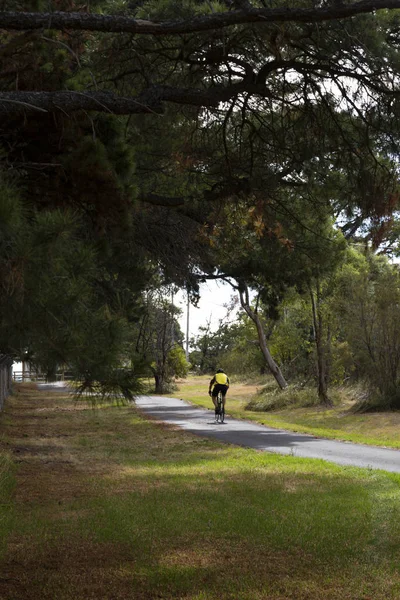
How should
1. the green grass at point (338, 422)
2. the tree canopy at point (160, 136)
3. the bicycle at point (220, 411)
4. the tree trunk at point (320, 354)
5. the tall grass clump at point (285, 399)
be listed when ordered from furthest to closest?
the tall grass clump at point (285, 399) → the tree trunk at point (320, 354) → the bicycle at point (220, 411) → the green grass at point (338, 422) → the tree canopy at point (160, 136)

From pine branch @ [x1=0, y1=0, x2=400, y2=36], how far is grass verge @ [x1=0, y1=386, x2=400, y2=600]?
15.0 ft

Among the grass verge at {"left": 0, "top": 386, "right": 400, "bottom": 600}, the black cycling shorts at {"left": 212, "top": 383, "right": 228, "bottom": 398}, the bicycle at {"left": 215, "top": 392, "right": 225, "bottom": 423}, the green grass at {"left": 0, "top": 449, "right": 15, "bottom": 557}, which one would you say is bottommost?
the grass verge at {"left": 0, "top": 386, "right": 400, "bottom": 600}

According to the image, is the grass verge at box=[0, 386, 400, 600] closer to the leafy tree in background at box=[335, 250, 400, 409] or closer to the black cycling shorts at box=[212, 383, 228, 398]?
the black cycling shorts at box=[212, 383, 228, 398]

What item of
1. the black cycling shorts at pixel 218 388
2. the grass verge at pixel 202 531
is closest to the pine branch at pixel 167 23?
the grass verge at pixel 202 531

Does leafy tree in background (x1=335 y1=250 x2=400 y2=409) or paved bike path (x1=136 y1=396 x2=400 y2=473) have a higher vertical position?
leafy tree in background (x1=335 y1=250 x2=400 y2=409)

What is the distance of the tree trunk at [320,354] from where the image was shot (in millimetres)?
30016

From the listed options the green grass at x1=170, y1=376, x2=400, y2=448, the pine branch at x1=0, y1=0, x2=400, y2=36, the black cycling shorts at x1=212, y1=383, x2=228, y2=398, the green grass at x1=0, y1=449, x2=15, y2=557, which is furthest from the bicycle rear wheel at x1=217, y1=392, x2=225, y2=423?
the pine branch at x1=0, y1=0, x2=400, y2=36

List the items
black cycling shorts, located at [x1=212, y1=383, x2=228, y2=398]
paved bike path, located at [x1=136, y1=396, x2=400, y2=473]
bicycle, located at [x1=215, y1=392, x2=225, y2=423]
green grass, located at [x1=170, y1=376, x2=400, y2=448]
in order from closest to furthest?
paved bike path, located at [x1=136, y1=396, x2=400, y2=473], green grass, located at [x1=170, y1=376, x2=400, y2=448], black cycling shorts, located at [x1=212, y1=383, x2=228, y2=398], bicycle, located at [x1=215, y1=392, x2=225, y2=423]

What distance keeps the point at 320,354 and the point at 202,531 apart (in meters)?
23.4

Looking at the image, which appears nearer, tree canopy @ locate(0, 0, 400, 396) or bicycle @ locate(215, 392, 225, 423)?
tree canopy @ locate(0, 0, 400, 396)

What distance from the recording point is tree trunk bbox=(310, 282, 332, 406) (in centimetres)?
3002

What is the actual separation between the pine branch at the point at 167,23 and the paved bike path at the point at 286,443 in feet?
25.9

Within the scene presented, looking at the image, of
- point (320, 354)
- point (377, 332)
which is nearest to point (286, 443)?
point (377, 332)

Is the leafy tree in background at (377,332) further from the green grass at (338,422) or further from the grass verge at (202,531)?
the grass verge at (202,531)
